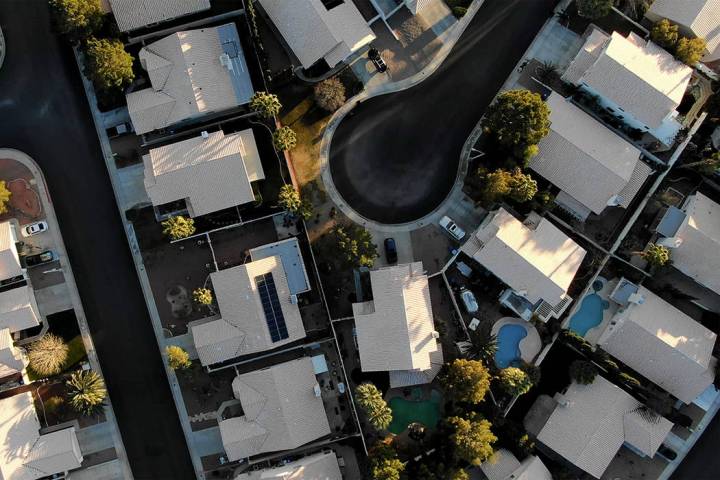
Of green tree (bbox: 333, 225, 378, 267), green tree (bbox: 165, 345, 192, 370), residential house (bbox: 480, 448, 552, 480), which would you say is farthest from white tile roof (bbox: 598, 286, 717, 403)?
green tree (bbox: 165, 345, 192, 370)

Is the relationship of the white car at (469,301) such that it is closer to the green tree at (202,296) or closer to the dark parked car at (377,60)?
the dark parked car at (377,60)

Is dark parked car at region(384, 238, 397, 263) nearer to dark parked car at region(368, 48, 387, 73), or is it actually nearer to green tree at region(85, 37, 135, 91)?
dark parked car at region(368, 48, 387, 73)

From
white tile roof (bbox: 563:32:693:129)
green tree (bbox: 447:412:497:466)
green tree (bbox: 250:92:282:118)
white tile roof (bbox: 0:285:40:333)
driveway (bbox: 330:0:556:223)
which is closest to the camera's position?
green tree (bbox: 447:412:497:466)

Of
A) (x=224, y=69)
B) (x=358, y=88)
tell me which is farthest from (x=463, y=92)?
(x=224, y=69)

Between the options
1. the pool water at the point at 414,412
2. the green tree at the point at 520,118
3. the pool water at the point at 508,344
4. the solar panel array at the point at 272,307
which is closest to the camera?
the green tree at the point at 520,118

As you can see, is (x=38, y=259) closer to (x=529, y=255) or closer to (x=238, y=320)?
(x=238, y=320)

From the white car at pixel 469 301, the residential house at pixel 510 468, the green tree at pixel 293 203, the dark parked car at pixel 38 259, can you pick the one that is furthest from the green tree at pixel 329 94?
the residential house at pixel 510 468
